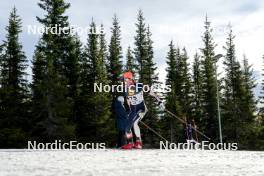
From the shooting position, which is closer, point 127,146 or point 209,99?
point 127,146

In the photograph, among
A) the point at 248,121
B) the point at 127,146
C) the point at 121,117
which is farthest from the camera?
the point at 248,121

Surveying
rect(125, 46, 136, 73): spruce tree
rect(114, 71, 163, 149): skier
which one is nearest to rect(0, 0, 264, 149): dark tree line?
rect(125, 46, 136, 73): spruce tree

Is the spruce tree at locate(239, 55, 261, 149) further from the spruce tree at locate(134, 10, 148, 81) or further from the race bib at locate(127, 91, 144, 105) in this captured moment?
the race bib at locate(127, 91, 144, 105)

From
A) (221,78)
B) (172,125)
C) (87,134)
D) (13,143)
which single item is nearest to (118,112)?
(13,143)

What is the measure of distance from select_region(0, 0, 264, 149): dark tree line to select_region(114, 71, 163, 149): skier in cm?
1108

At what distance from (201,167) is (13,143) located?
27.0 m

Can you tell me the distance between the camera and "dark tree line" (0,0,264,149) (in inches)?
1399

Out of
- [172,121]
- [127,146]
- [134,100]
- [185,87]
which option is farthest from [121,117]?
[185,87]

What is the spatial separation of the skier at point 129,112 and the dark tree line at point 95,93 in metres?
11.1

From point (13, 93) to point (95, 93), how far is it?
746cm

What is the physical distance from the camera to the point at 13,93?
37938 millimetres

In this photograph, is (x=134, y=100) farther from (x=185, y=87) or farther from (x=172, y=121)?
(x=185, y=87)

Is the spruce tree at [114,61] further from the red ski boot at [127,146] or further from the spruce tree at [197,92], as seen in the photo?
the red ski boot at [127,146]

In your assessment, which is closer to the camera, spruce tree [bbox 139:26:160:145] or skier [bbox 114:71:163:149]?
skier [bbox 114:71:163:149]
